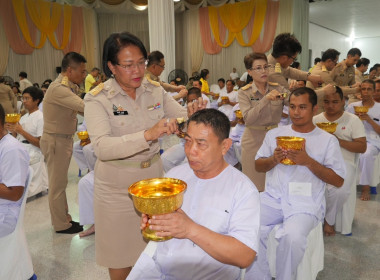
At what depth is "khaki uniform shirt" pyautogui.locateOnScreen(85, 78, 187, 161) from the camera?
5.50ft

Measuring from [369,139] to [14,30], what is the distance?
1273cm

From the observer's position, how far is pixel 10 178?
2203 millimetres

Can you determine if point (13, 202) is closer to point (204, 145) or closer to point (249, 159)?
point (204, 145)

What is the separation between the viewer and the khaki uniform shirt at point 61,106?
9.89ft

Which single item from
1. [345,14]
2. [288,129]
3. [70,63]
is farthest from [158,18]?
[345,14]

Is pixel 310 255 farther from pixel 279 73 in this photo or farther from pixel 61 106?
pixel 61 106

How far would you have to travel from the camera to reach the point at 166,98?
219 centimetres

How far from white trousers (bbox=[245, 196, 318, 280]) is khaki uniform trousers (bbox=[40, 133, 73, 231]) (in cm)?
203

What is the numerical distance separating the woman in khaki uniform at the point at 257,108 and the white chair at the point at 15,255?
197 cm

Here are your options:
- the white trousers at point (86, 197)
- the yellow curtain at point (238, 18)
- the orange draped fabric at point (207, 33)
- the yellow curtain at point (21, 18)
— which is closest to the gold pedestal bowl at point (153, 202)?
the white trousers at point (86, 197)

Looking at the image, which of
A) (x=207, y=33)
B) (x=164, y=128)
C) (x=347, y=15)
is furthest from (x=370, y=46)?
(x=164, y=128)

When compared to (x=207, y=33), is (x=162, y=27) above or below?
below

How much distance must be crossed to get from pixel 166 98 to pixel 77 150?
9.36 feet

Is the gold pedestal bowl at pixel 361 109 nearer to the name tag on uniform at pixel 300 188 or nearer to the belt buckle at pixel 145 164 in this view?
the name tag on uniform at pixel 300 188
